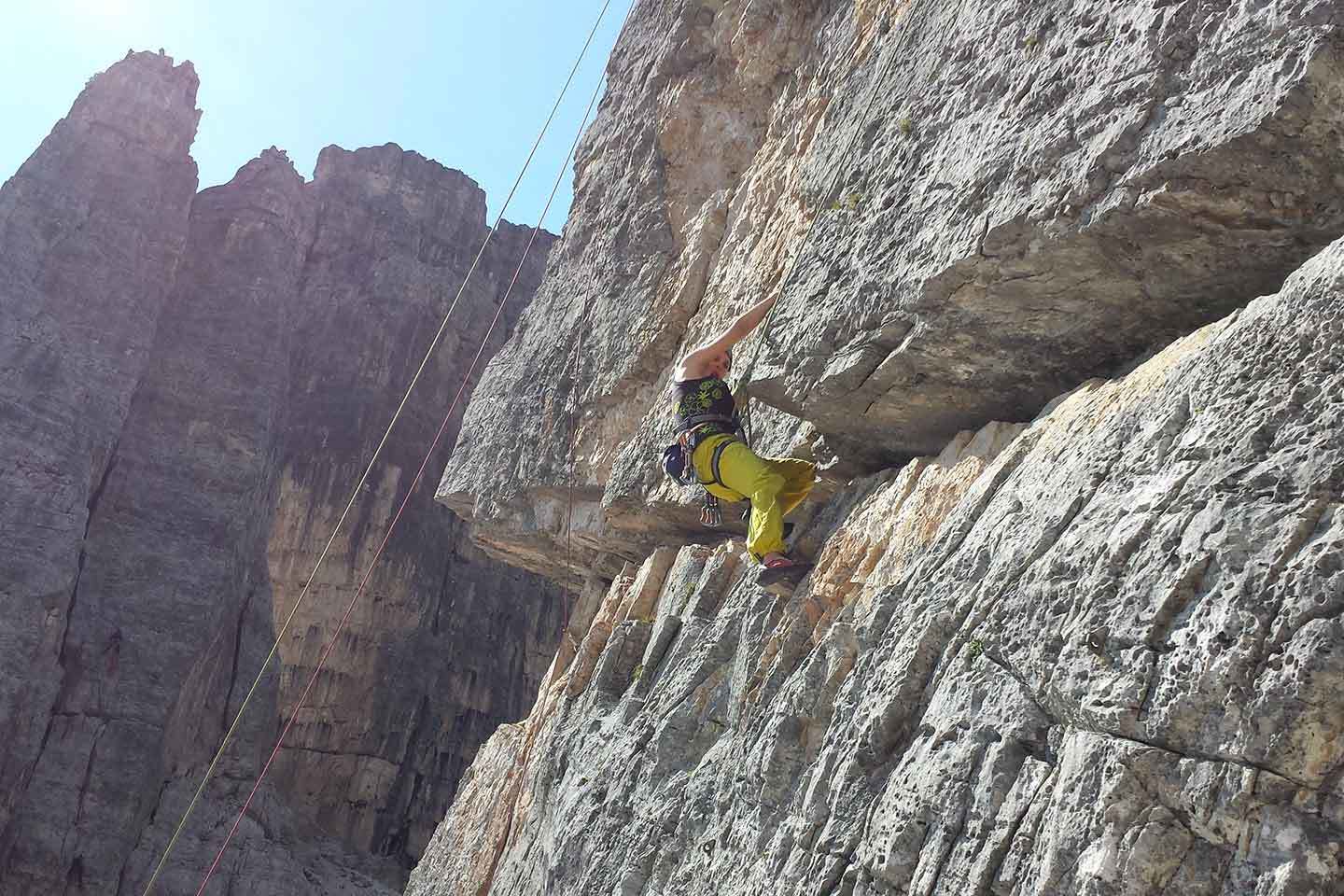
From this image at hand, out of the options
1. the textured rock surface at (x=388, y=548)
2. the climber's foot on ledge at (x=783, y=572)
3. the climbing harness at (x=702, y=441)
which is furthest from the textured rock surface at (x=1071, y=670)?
the textured rock surface at (x=388, y=548)

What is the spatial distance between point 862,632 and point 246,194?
25.6 m

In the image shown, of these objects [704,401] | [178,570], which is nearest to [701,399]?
[704,401]

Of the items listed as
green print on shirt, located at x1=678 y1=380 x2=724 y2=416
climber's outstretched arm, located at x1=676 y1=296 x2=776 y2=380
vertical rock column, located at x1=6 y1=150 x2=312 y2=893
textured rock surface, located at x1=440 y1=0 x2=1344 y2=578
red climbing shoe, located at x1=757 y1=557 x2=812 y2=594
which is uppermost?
textured rock surface, located at x1=440 y1=0 x2=1344 y2=578

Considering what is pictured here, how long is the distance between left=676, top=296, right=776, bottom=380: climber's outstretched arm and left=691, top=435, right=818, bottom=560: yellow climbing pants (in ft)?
1.62

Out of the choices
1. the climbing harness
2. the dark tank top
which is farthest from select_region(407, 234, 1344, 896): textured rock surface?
the dark tank top

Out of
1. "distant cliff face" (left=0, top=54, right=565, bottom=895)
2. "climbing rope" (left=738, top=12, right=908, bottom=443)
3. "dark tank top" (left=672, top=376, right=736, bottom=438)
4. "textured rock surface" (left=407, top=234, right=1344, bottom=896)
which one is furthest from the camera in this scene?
"distant cliff face" (left=0, top=54, right=565, bottom=895)

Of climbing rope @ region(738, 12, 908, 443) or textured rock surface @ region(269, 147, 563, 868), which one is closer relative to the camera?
climbing rope @ region(738, 12, 908, 443)

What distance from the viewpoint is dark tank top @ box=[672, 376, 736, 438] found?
6773mm

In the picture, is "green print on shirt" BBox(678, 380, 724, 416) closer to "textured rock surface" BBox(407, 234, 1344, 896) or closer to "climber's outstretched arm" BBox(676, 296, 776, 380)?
"climber's outstretched arm" BBox(676, 296, 776, 380)

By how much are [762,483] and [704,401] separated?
74 cm

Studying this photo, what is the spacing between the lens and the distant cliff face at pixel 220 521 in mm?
19297

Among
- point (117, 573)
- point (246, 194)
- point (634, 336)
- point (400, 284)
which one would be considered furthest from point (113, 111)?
point (634, 336)

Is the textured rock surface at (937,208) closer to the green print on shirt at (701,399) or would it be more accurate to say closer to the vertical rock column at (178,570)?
the green print on shirt at (701,399)

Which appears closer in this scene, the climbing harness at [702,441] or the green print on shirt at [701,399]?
the climbing harness at [702,441]
